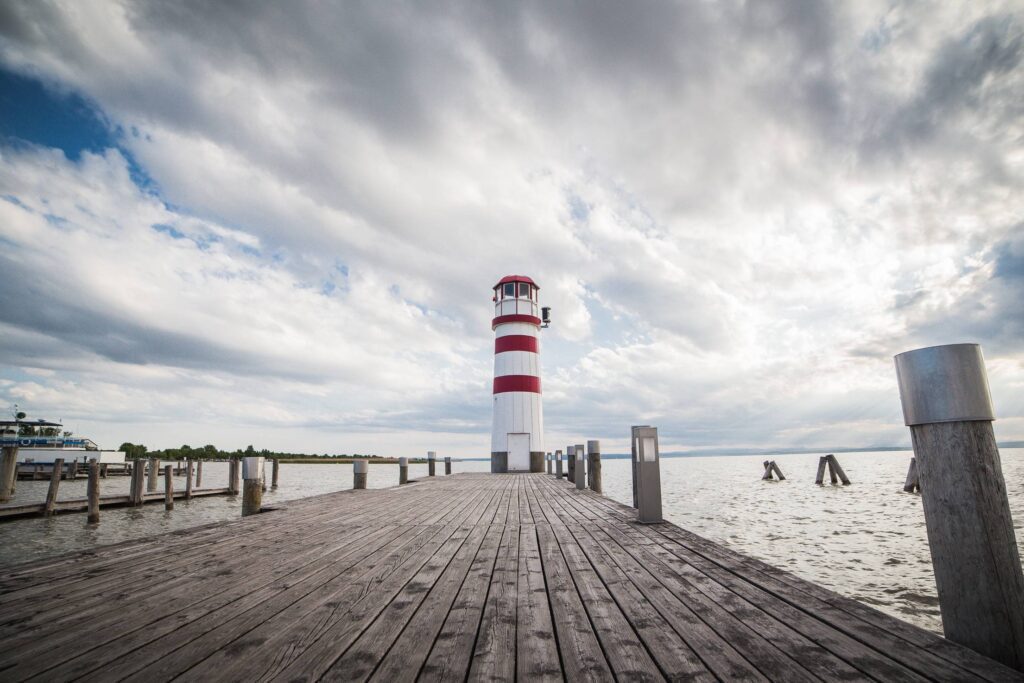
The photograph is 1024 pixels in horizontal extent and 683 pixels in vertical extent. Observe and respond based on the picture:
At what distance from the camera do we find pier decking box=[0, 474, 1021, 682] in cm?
178

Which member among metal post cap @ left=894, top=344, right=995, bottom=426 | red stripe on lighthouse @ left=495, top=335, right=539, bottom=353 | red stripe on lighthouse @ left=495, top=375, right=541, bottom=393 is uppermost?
red stripe on lighthouse @ left=495, top=335, right=539, bottom=353

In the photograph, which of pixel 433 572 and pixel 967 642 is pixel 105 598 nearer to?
pixel 433 572

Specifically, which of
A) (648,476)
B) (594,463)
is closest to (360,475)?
(594,463)

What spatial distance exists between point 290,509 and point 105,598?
4622 mm

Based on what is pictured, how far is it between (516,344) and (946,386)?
17.7 m

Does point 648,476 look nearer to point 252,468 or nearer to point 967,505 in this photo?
point 967,505

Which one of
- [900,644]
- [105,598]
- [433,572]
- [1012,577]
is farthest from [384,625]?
[1012,577]

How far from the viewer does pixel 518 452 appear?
63.4 ft

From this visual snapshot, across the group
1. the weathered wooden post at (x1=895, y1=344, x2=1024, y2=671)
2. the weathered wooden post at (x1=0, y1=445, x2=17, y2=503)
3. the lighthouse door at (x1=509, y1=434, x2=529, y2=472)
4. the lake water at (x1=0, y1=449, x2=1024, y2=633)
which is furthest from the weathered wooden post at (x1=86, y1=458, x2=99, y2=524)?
the weathered wooden post at (x1=895, y1=344, x2=1024, y2=671)

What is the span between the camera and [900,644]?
6.38ft

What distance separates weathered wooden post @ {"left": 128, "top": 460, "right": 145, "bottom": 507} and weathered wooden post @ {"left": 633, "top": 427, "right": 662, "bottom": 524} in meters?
19.0

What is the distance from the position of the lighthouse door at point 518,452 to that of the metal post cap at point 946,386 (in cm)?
1765

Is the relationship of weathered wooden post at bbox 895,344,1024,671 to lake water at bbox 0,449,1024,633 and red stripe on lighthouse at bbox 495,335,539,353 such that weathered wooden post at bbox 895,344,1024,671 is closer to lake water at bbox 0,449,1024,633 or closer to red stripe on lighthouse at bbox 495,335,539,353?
lake water at bbox 0,449,1024,633

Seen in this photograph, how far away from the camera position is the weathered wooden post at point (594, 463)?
1171 centimetres
